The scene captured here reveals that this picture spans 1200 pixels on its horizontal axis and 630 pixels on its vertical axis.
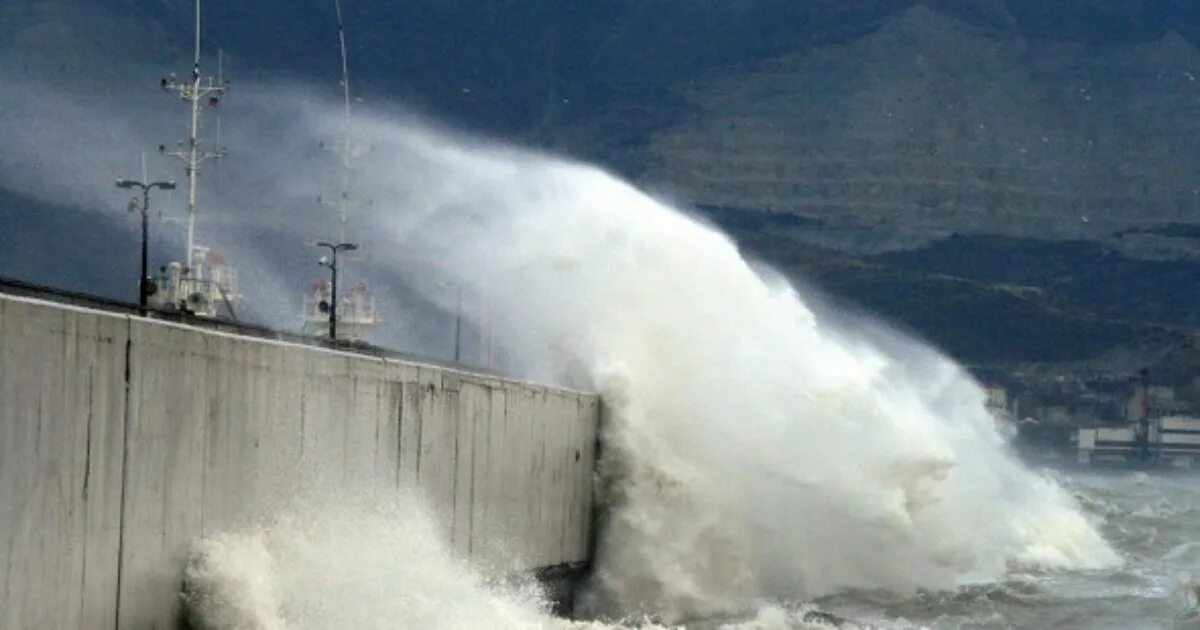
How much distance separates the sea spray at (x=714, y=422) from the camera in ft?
99.6

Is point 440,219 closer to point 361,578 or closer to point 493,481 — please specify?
point 493,481

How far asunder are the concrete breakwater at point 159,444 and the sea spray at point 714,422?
752 cm

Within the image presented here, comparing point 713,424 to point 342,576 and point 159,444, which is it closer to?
point 342,576

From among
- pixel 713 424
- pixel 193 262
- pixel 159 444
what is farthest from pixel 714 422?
pixel 193 262

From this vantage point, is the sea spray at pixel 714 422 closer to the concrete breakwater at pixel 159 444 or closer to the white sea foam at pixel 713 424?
the white sea foam at pixel 713 424

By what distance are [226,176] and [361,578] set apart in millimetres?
134258

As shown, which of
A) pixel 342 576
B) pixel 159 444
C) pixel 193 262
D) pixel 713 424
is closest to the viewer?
pixel 159 444

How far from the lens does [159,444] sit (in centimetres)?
1488

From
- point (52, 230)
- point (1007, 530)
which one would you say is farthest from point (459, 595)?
point (52, 230)

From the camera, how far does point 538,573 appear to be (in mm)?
26125

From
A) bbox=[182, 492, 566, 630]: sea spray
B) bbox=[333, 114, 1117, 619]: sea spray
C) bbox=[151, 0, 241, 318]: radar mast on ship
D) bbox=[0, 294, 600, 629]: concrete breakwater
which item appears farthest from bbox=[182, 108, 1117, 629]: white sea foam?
bbox=[151, 0, 241, 318]: radar mast on ship

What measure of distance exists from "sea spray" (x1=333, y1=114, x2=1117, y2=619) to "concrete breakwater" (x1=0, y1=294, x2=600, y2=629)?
7.52 metres

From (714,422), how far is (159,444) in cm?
1796

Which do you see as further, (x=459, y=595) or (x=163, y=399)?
(x=459, y=595)
